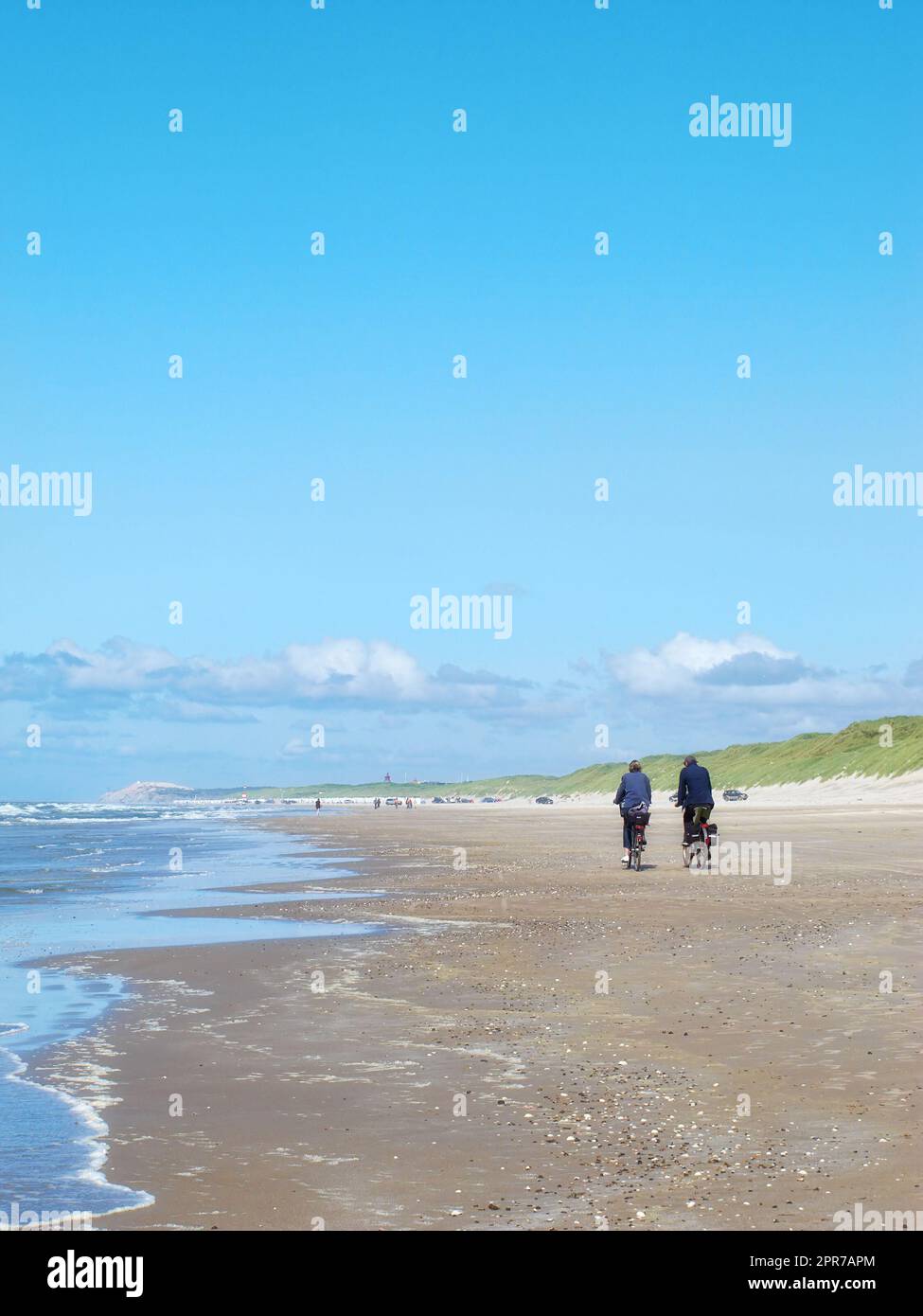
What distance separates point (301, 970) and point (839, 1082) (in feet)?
26.6

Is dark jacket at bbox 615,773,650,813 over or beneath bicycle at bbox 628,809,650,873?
over

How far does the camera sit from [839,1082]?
935 cm

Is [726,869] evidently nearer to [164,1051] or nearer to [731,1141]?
[164,1051]

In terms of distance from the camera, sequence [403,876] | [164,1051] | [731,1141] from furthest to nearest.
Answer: [403,876]
[164,1051]
[731,1141]

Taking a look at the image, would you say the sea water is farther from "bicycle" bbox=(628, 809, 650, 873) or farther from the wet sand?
"bicycle" bbox=(628, 809, 650, 873)

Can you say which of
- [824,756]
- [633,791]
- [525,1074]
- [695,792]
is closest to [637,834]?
[633,791]

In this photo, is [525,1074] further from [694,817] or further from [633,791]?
[694,817]

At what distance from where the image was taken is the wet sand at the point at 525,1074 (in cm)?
691

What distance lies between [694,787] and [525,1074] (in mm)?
20219

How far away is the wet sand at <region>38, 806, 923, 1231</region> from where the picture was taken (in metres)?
6.91

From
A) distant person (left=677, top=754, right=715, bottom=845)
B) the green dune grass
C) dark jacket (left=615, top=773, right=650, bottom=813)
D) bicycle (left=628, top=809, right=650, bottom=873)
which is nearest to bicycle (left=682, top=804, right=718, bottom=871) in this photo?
distant person (left=677, top=754, right=715, bottom=845)

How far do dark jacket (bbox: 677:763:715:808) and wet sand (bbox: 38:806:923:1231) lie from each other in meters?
8.60
